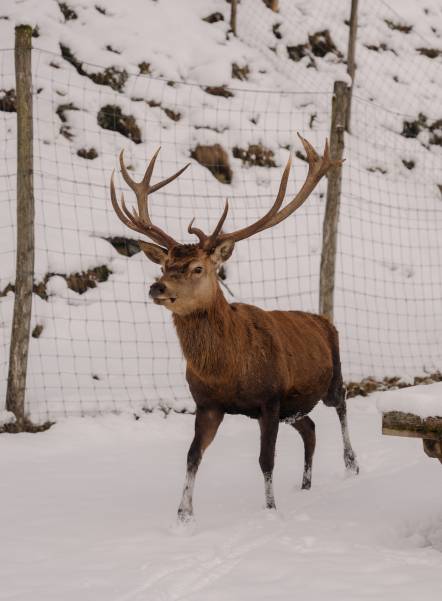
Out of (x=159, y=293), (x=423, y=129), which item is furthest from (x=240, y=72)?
(x=159, y=293)

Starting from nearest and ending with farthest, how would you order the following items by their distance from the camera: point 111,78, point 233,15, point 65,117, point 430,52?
point 65,117 → point 111,78 → point 233,15 → point 430,52

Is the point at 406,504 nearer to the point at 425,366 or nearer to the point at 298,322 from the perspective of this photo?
the point at 298,322

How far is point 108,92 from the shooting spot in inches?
433

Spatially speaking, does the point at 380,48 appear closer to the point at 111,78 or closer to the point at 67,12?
the point at 67,12

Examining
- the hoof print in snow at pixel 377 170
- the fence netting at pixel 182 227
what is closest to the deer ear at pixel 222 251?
the fence netting at pixel 182 227

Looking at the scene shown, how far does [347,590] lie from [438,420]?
3.00 ft

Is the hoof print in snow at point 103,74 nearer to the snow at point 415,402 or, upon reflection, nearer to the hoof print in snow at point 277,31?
the hoof print in snow at point 277,31

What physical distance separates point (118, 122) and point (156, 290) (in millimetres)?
6447

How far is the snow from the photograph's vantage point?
13.2 feet

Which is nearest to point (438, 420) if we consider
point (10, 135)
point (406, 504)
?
point (406, 504)

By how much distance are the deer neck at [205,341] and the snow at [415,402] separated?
1.15 m

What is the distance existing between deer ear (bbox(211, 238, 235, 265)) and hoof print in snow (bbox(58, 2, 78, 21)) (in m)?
7.96

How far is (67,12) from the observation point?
39.8ft

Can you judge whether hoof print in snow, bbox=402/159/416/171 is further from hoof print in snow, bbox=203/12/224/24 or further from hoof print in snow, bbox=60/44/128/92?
hoof print in snow, bbox=60/44/128/92
